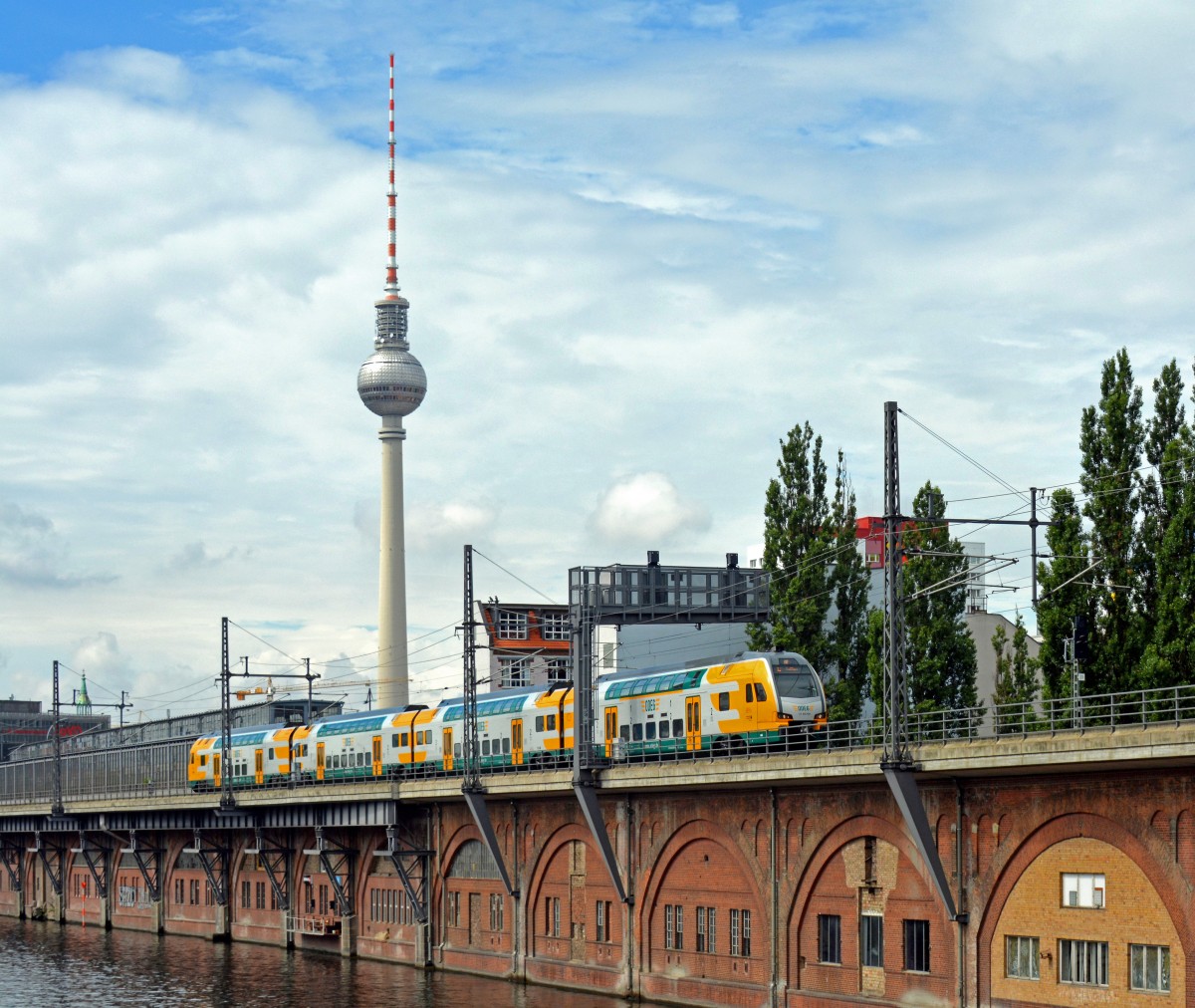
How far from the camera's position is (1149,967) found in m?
43.6

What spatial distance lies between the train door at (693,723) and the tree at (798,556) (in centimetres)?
1216

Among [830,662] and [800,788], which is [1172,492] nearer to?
[800,788]

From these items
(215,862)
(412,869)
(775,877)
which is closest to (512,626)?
(215,862)

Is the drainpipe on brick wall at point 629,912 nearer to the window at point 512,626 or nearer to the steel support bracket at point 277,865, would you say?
the steel support bracket at point 277,865

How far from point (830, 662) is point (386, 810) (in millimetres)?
Result: 21587

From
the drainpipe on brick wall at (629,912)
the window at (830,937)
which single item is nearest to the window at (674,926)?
the drainpipe on brick wall at (629,912)

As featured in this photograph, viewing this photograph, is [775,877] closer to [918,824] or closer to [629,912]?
[918,824]

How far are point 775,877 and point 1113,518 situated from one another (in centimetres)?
1640

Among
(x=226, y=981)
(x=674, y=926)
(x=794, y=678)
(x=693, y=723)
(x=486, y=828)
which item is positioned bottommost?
(x=226, y=981)

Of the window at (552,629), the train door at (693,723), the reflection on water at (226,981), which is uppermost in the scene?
the window at (552,629)

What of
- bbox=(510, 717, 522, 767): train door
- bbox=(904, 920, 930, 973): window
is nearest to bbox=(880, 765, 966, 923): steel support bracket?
bbox=(904, 920, 930, 973): window

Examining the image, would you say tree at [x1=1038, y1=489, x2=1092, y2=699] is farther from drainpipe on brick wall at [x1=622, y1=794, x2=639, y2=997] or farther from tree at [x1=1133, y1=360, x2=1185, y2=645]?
drainpipe on brick wall at [x1=622, y1=794, x2=639, y2=997]

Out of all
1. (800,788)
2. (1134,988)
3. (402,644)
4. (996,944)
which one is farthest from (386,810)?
(402,644)

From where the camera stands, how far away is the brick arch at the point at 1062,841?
4264 cm
